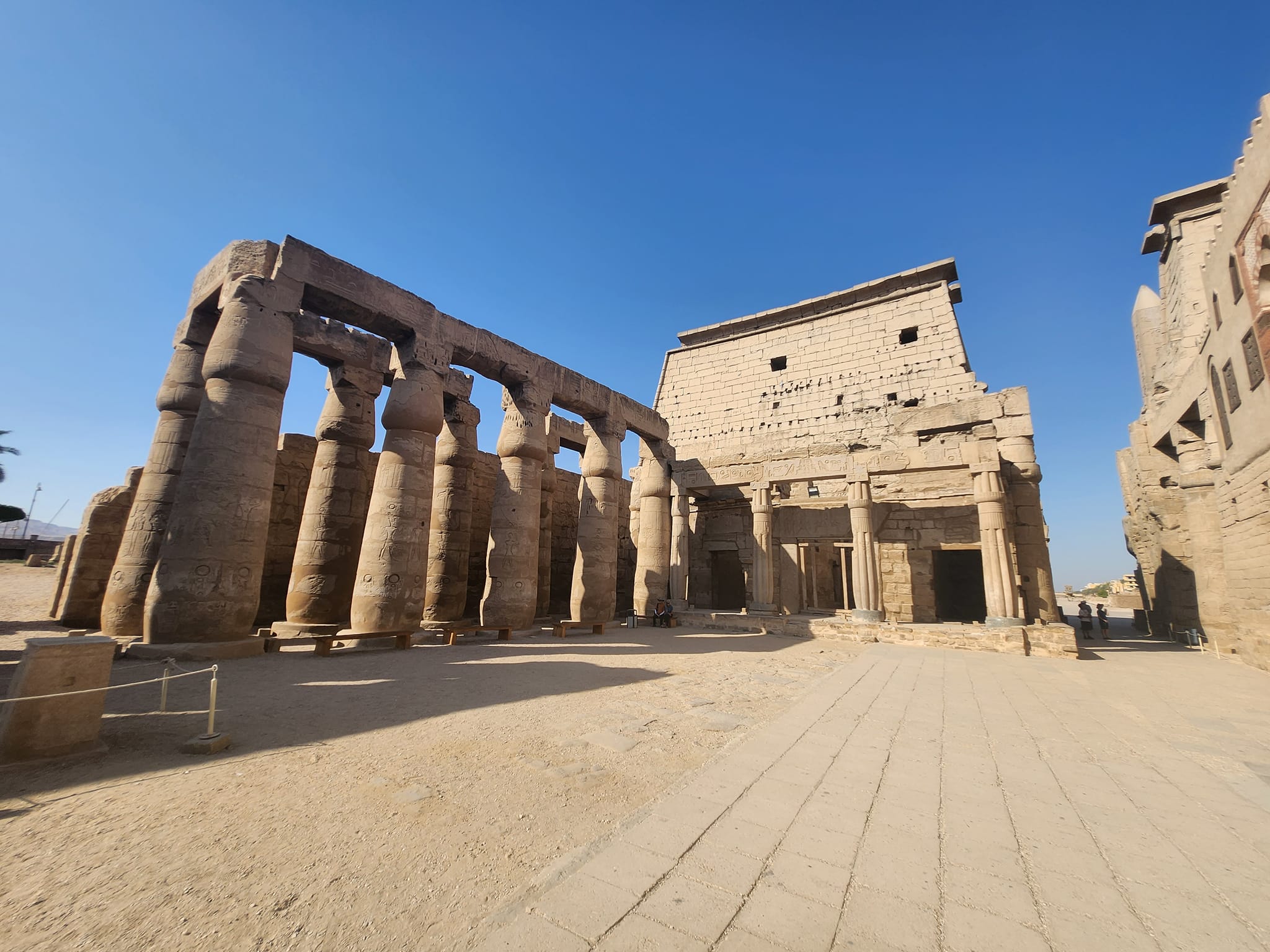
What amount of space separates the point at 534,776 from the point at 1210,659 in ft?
46.6

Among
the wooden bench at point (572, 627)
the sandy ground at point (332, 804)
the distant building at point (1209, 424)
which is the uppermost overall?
the distant building at point (1209, 424)

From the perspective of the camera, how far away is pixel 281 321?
830 cm

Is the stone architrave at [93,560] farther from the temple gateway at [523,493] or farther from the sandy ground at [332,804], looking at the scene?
the sandy ground at [332,804]

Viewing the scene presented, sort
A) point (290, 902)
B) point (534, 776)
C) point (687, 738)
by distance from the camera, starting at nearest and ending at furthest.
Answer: point (290, 902) < point (534, 776) < point (687, 738)

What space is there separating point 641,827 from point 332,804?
1.79 meters

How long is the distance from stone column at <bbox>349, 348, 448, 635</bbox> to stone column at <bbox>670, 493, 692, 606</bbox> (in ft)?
29.2

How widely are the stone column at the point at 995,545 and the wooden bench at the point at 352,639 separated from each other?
41.6 feet

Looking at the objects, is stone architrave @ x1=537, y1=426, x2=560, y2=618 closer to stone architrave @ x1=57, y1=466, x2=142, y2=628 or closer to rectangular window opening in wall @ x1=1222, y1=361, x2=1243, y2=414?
stone architrave @ x1=57, y1=466, x2=142, y2=628

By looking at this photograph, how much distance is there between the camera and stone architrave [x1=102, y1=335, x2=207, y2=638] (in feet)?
25.7

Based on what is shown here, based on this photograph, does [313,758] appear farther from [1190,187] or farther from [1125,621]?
[1125,621]

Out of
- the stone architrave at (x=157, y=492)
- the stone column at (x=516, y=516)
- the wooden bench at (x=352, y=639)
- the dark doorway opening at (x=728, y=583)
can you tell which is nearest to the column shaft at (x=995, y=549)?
the dark doorway opening at (x=728, y=583)

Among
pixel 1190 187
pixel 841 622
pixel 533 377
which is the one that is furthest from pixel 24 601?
pixel 1190 187

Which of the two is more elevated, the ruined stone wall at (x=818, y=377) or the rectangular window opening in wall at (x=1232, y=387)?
the ruined stone wall at (x=818, y=377)

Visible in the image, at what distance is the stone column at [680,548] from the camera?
16.5 meters
